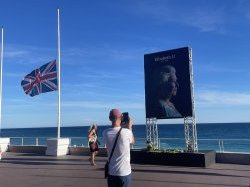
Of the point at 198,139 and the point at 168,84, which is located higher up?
the point at 168,84

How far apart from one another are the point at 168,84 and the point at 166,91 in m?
0.31

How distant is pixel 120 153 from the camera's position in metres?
5.41

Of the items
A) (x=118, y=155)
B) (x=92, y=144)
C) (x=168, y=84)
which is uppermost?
(x=168, y=84)

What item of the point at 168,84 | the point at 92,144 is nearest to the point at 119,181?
the point at 92,144

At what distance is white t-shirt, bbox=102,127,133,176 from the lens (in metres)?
5.36

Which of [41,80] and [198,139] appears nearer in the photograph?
[198,139]

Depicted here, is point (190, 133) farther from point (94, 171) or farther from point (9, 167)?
point (9, 167)

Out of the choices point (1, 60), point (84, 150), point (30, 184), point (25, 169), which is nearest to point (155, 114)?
point (84, 150)

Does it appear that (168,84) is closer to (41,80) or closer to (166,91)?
(166,91)

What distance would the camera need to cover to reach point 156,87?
16.6m

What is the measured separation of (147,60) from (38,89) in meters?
6.52

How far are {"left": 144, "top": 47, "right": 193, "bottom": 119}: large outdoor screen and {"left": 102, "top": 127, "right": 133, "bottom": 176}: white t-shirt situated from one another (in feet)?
34.0

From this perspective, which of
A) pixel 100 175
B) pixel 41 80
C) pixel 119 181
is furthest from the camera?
pixel 41 80

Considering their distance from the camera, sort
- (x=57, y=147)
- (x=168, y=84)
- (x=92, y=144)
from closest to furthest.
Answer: (x=92, y=144), (x=168, y=84), (x=57, y=147)
